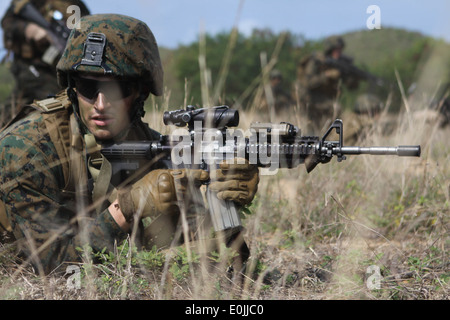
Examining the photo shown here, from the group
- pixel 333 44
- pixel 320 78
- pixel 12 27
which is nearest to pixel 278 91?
pixel 333 44

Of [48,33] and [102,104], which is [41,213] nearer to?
[102,104]

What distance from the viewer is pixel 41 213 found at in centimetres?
280

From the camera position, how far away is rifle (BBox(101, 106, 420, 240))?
Result: 9.37 ft

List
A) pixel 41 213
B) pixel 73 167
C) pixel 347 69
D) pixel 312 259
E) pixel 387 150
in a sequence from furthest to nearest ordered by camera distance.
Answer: pixel 347 69 < pixel 312 259 < pixel 73 167 < pixel 41 213 < pixel 387 150

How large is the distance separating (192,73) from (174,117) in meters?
23.9

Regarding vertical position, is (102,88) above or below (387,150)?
above

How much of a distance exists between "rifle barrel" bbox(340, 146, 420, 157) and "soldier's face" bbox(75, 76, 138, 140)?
125 centimetres

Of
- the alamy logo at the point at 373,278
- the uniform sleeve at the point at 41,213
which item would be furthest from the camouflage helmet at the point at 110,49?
the alamy logo at the point at 373,278

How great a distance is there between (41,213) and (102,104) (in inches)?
26.5

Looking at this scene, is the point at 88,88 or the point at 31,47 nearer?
the point at 88,88

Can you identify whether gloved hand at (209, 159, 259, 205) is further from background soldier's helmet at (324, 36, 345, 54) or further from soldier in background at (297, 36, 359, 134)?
background soldier's helmet at (324, 36, 345, 54)

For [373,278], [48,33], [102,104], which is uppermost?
[48,33]
